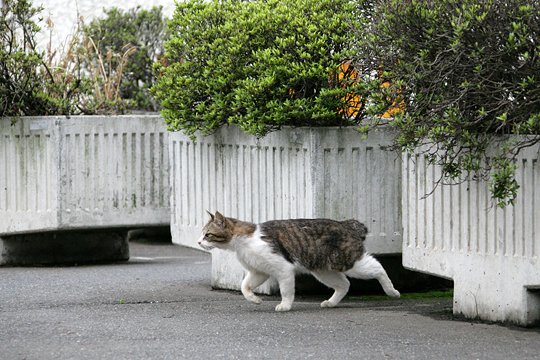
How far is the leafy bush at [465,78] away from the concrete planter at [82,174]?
486 cm

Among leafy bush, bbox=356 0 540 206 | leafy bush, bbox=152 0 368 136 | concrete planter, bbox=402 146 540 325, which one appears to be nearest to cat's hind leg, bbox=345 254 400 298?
concrete planter, bbox=402 146 540 325

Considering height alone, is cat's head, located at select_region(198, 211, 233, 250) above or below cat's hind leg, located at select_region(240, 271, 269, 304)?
above

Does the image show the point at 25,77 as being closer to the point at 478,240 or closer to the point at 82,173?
the point at 82,173

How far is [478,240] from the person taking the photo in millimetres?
9562

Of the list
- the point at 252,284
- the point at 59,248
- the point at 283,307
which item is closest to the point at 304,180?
the point at 252,284

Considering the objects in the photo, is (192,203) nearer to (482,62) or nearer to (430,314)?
(430,314)

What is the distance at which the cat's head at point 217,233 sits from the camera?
10.7m

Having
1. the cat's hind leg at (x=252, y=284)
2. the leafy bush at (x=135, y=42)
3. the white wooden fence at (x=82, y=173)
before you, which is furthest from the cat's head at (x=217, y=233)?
the leafy bush at (x=135, y=42)

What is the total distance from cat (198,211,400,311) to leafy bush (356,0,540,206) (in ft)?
4.58

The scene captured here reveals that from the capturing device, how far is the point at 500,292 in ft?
30.7

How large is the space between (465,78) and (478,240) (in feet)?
4.38

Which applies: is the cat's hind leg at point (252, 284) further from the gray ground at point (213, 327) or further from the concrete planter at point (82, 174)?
the concrete planter at point (82, 174)

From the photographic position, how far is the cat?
1058 cm

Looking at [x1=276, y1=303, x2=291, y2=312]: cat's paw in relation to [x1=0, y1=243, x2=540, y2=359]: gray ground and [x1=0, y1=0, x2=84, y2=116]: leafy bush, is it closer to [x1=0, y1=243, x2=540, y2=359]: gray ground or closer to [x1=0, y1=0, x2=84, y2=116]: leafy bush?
[x1=0, y1=243, x2=540, y2=359]: gray ground
